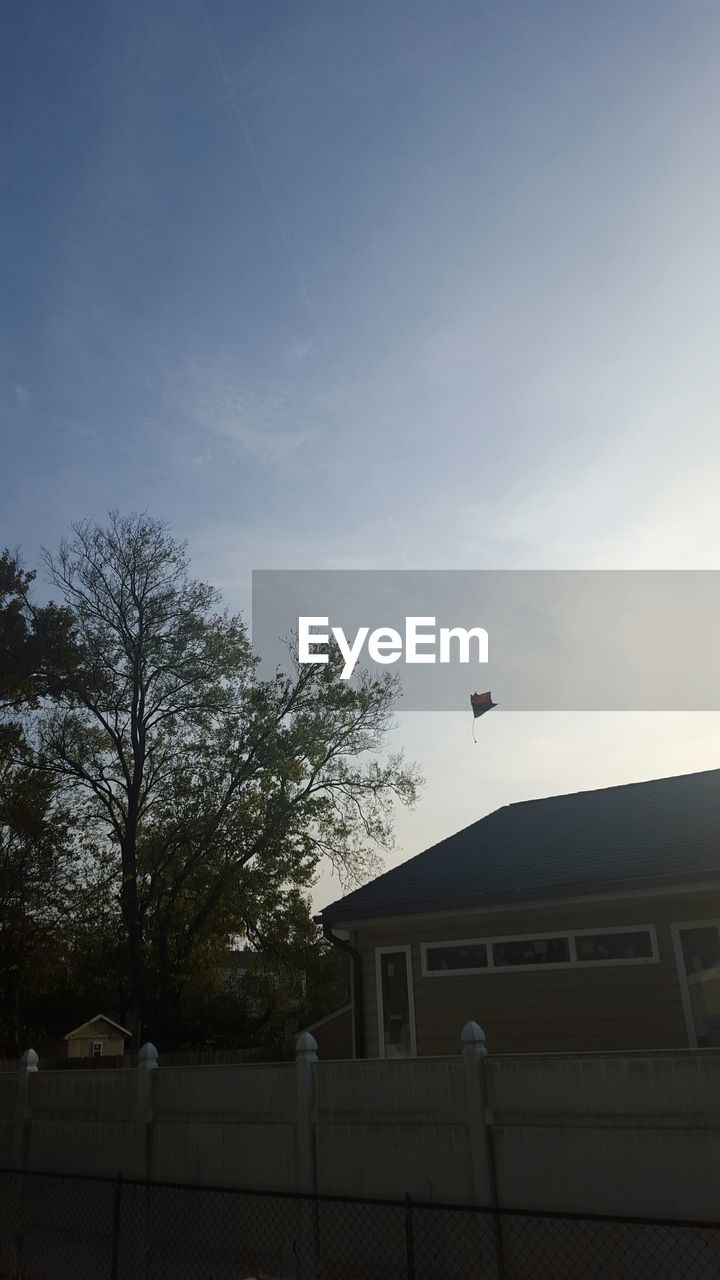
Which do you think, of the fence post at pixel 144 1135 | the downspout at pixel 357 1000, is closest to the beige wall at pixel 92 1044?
the downspout at pixel 357 1000

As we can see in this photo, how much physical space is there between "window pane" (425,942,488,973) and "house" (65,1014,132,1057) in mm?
34362

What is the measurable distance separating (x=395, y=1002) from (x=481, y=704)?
230 inches

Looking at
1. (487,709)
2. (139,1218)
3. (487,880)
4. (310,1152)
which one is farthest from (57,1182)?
(487,709)

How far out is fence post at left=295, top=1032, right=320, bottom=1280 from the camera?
764cm

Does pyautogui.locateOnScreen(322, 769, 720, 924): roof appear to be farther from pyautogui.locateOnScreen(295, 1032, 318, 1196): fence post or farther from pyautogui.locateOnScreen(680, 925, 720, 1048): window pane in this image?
pyautogui.locateOnScreen(295, 1032, 318, 1196): fence post

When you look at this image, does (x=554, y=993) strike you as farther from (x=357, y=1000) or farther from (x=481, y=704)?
(x=481, y=704)

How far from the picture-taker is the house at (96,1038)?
45.7m

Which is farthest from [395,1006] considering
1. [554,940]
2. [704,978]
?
[704,978]

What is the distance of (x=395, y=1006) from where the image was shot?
1384 centimetres

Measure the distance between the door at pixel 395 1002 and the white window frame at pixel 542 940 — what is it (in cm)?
36

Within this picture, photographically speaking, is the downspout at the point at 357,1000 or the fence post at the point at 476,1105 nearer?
the fence post at the point at 476,1105

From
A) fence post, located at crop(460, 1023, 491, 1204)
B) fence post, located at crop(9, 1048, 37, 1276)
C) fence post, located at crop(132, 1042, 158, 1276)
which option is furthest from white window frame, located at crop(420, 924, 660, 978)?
fence post, located at crop(9, 1048, 37, 1276)

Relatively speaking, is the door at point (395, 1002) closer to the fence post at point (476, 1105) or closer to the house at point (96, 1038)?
the fence post at point (476, 1105)

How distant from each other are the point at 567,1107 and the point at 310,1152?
255 cm
